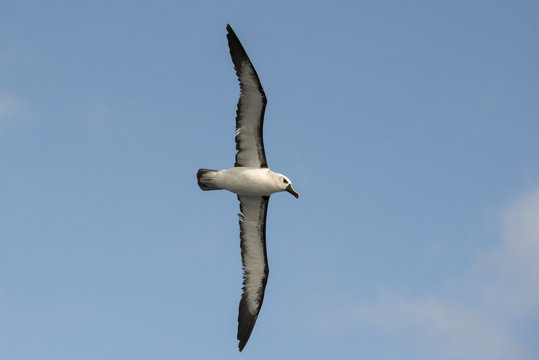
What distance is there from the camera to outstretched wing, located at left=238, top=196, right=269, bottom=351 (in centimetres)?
2180

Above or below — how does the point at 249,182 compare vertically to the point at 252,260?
above

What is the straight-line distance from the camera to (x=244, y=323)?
22500mm

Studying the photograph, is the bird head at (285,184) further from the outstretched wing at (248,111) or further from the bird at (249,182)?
the outstretched wing at (248,111)

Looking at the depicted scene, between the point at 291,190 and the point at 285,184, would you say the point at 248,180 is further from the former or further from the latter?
the point at 291,190

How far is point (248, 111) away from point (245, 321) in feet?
24.0

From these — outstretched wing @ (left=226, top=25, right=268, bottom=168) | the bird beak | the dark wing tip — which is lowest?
the dark wing tip

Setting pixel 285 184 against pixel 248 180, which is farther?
pixel 285 184

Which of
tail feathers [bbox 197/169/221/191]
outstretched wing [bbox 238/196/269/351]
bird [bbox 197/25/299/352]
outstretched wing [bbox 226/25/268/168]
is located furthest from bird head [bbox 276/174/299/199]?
tail feathers [bbox 197/169/221/191]

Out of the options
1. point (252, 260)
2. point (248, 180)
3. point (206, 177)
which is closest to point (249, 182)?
point (248, 180)

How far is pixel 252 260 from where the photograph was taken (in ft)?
73.9

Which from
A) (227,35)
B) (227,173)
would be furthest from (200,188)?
(227,35)

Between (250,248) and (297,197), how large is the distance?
8.78ft

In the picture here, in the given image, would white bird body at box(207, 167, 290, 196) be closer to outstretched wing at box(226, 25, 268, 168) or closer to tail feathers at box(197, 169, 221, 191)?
tail feathers at box(197, 169, 221, 191)

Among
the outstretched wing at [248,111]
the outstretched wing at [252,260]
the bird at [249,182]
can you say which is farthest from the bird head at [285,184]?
the outstretched wing at [252,260]
